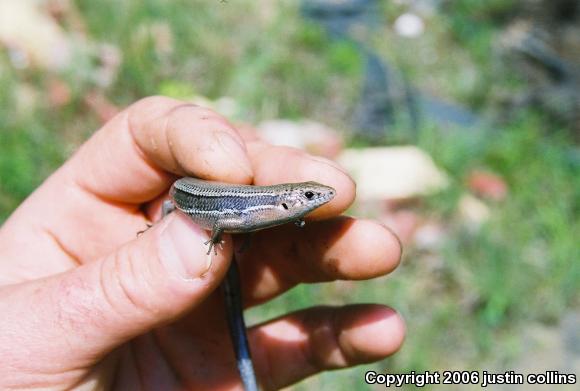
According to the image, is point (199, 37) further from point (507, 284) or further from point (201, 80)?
point (507, 284)

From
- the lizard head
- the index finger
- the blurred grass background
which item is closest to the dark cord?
the index finger

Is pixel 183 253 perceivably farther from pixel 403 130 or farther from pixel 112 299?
pixel 403 130

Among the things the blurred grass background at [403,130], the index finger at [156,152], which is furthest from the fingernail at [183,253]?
the blurred grass background at [403,130]

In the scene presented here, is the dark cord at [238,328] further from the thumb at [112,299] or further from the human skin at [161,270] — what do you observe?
the thumb at [112,299]

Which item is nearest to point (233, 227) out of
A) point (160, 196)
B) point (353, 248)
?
point (353, 248)

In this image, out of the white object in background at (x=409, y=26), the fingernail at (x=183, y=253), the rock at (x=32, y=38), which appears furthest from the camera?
the white object in background at (x=409, y=26)

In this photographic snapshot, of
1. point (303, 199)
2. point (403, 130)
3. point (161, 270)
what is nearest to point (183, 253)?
point (161, 270)

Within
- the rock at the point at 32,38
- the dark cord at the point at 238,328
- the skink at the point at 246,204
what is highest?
the skink at the point at 246,204

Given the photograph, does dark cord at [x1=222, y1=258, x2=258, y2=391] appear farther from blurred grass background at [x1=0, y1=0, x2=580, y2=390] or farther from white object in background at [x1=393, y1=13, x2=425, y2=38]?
white object in background at [x1=393, y1=13, x2=425, y2=38]
